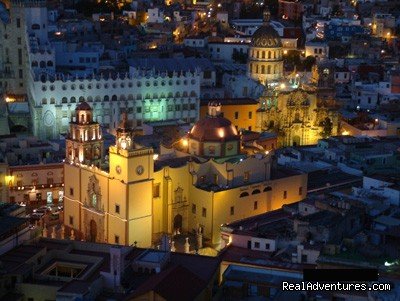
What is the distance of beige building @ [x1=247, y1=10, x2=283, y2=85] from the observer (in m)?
72.2

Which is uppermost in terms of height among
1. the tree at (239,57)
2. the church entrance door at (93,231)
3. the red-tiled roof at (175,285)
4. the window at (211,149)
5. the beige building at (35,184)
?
the tree at (239,57)

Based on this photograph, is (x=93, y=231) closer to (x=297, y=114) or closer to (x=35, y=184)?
(x=35, y=184)

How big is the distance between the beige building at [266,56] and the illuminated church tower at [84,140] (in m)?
26.6

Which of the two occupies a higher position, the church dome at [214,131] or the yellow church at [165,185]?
the church dome at [214,131]

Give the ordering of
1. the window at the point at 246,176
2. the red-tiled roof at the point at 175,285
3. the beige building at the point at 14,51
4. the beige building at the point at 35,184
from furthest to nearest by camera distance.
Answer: the beige building at the point at 14,51 < the beige building at the point at 35,184 < the window at the point at 246,176 < the red-tiled roof at the point at 175,285

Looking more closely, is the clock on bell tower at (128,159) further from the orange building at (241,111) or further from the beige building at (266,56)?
the beige building at (266,56)

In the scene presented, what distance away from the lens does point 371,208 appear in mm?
43125

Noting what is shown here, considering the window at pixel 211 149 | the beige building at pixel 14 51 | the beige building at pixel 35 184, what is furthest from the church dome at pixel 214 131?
the beige building at pixel 14 51

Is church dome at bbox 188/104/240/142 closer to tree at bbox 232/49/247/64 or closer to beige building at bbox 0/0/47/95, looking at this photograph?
beige building at bbox 0/0/47/95

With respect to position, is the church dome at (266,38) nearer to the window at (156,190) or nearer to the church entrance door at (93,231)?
the window at (156,190)

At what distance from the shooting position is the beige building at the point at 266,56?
7225cm

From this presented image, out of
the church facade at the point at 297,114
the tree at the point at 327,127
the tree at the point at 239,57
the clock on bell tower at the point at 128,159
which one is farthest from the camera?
the tree at the point at 239,57

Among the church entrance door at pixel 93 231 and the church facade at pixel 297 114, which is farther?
the church facade at pixel 297 114

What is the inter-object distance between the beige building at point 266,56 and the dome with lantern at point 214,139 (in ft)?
74.5
